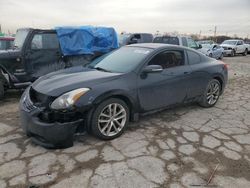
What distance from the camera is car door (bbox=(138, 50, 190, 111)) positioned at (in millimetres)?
4258

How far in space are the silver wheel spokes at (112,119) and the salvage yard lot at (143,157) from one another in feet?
0.56

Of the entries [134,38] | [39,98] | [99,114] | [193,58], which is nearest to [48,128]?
[39,98]

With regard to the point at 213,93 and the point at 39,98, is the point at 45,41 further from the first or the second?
the point at 213,93

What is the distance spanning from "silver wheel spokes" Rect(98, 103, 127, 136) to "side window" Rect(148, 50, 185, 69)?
1057 mm

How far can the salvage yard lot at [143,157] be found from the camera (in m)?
2.91

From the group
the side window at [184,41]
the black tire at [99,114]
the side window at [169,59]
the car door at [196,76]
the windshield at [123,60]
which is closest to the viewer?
the black tire at [99,114]

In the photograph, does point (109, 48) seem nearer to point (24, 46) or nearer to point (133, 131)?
point (24, 46)

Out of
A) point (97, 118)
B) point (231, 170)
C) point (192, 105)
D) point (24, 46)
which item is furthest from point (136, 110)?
point (24, 46)

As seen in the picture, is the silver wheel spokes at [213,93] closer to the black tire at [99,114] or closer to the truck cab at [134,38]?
the black tire at [99,114]

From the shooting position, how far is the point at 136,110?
13.8ft

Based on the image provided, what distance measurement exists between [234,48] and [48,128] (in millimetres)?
23056

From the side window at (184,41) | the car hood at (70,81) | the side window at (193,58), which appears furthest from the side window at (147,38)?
the car hood at (70,81)

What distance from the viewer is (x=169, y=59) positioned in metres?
4.77

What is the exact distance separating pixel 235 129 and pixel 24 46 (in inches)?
215
